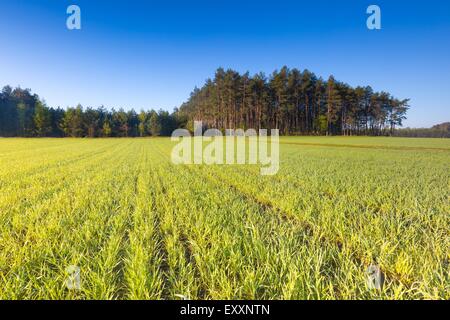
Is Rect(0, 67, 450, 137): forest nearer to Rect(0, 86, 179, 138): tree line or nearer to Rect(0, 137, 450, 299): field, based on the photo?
Rect(0, 86, 179, 138): tree line

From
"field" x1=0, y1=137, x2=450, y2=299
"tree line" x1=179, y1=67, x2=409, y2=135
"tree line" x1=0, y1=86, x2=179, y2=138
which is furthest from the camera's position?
"tree line" x1=0, y1=86, x2=179, y2=138

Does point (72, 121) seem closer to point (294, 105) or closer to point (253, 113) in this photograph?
point (253, 113)

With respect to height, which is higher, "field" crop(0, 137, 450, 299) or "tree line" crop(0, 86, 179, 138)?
"tree line" crop(0, 86, 179, 138)

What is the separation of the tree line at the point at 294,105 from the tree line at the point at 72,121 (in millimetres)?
21479

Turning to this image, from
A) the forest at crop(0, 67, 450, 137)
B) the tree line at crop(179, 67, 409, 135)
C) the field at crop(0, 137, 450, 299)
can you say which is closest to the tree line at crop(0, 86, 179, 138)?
the forest at crop(0, 67, 450, 137)

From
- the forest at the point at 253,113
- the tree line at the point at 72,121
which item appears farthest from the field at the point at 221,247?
the tree line at the point at 72,121

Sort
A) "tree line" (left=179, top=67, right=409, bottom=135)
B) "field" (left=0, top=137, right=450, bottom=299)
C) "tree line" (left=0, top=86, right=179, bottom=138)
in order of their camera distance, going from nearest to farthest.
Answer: "field" (left=0, top=137, right=450, bottom=299), "tree line" (left=179, top=67, right=409, bottom=135), "tree line" (left=0, top=86, right=179, bottom=138)

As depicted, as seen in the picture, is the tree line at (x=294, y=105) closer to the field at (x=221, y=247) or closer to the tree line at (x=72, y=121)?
the tree line at (x=72, y=121)

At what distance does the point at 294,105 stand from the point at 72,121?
83529 mm

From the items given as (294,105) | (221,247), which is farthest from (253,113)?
(221,247)

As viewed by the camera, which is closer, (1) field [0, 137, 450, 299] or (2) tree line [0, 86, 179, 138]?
(1) field [0, 137, 450, 299]

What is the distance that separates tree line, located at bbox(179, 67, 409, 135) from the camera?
70.6m
